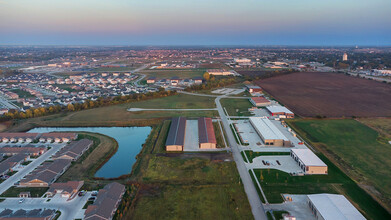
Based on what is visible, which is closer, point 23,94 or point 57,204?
point 57,204

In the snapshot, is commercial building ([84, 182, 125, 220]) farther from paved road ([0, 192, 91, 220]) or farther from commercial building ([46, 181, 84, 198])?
commercial building ([46, 181, 84, 198])

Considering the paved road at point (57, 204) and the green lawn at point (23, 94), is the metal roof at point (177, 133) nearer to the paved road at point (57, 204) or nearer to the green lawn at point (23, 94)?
the paved road at point (57, 204)

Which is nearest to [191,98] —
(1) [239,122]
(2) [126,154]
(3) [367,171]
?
(1) [239,122]

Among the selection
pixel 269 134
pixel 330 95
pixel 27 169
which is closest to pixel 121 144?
pixel 27 169

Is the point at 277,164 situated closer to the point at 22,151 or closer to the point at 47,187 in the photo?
the point at 47,187

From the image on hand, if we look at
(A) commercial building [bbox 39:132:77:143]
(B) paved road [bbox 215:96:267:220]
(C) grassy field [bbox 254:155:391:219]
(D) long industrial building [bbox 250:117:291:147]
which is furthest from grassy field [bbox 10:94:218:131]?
(C) grassy field [bbox 254:155:391:219]

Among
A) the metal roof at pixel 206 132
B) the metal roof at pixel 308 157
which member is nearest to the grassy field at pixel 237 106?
the metal roof at pixel 206 132
